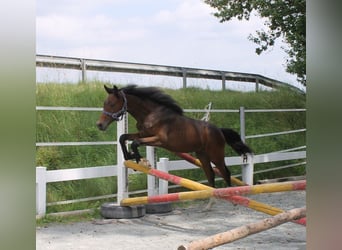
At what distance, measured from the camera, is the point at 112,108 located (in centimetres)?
301

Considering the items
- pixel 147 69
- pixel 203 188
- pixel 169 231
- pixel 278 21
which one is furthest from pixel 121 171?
pixel 278 21

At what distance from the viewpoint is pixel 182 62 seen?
3.10 m

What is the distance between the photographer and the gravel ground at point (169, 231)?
2.63 m

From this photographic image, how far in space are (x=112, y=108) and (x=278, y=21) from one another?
128 cm

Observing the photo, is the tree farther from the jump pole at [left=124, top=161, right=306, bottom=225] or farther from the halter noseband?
the jump pole at [left=124, top=161, right=306, bottom=225]

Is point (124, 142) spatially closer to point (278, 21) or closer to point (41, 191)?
point (41, 191)

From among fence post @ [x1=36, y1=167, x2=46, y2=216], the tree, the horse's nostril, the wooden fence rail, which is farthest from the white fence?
the tree

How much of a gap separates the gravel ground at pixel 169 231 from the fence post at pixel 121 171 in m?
0.19

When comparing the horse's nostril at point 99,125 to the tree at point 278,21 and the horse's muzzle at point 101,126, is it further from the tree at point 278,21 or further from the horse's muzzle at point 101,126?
the tree at point 278,21

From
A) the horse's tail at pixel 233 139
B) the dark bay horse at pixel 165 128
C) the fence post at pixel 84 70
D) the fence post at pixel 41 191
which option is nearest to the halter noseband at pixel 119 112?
the dark bay horse at pixel 165 128

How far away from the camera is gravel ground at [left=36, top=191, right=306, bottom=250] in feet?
8.62

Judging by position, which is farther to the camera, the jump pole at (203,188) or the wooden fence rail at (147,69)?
the wooden fence rail at (147,69)
